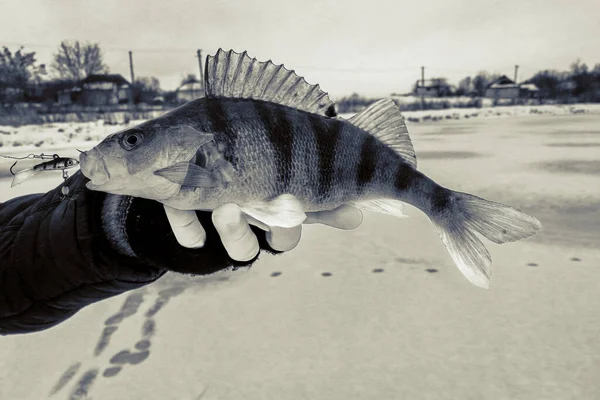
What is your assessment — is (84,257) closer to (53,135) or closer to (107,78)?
(53,135)

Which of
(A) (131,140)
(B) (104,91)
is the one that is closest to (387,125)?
(A) (131,140)

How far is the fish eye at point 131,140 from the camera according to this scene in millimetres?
1182

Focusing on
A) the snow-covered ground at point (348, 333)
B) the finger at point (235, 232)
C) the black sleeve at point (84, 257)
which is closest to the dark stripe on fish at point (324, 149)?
the finger at point (235, 232)

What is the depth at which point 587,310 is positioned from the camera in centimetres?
357

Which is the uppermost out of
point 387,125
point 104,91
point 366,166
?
point 104,91

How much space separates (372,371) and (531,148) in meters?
12.0

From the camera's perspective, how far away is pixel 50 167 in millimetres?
1511

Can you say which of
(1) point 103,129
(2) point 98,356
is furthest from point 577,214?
(1) point 103,129

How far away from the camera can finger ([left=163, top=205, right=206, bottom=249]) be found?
1.30 metres

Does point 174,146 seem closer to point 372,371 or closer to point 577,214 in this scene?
point 372,371

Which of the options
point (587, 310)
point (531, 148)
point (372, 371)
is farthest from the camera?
point (531, 148)

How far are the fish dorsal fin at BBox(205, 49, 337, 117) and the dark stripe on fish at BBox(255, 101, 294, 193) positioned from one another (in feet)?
0.24

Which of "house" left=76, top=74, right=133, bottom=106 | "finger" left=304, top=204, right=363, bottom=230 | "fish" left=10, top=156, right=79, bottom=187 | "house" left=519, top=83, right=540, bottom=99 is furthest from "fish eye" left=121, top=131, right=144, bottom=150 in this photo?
"house" left=519, top=83, right=540, bottom=99

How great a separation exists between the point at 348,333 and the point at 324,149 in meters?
2.25
